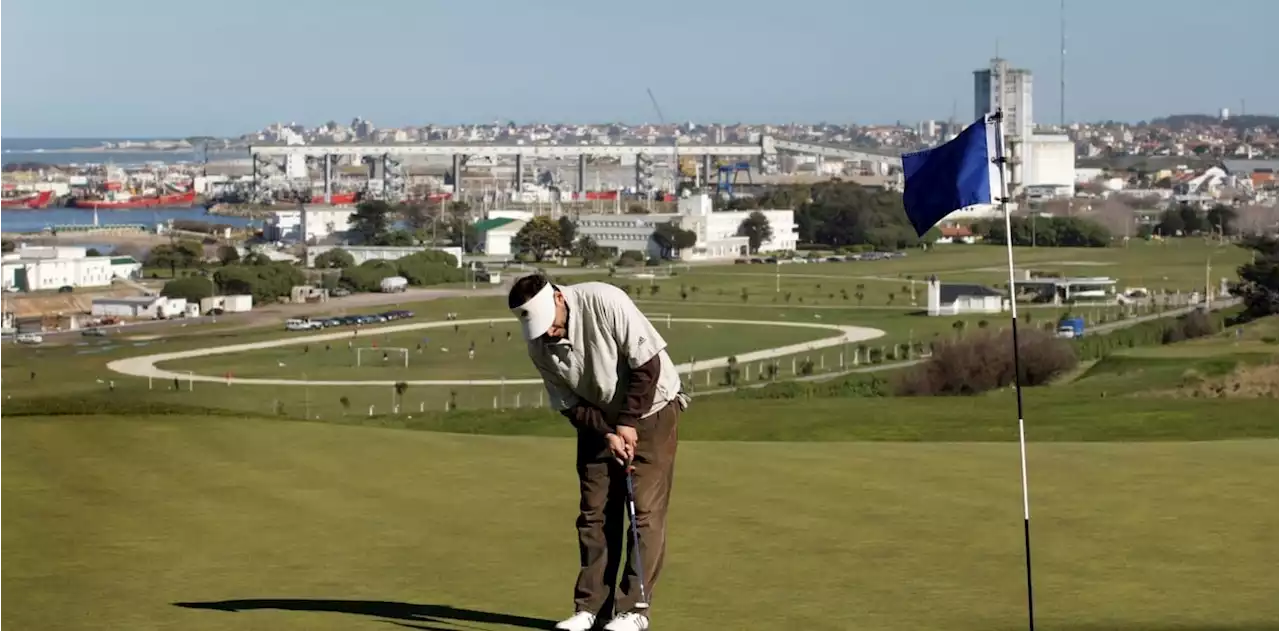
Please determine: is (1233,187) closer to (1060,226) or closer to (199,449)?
(1060,226)

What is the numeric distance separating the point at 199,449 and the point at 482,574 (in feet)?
9.91

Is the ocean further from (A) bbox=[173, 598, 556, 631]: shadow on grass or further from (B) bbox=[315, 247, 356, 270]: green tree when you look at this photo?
(A) bbox=[173, 598, 556, 631]: shadow on grass

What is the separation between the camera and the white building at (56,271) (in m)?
53.2

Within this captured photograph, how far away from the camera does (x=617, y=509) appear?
5.09 m

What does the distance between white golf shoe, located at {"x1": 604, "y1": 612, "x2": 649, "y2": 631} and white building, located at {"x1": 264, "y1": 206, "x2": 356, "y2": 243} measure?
77.8 meters

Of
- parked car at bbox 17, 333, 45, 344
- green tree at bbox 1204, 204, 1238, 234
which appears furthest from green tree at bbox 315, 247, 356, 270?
green tree at bbox 1204, 204, 1238, 234

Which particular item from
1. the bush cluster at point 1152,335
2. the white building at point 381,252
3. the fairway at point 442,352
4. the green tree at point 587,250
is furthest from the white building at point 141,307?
the green tree at point 587,250

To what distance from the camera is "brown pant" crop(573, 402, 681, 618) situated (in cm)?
501

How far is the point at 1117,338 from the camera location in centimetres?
3391

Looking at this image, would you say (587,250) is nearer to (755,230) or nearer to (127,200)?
(755,230)

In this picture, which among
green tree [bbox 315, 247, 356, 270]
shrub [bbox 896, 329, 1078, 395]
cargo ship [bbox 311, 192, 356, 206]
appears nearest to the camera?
shrub [bbox 896, 329, 1078, 395]

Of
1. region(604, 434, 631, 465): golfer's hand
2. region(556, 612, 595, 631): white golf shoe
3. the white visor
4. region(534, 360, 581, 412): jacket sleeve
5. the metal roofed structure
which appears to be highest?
the metal roofed structure

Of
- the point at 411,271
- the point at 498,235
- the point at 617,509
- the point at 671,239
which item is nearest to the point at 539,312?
the point at 617,509

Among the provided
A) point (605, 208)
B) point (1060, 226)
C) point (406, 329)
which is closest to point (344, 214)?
point (605, 208)
